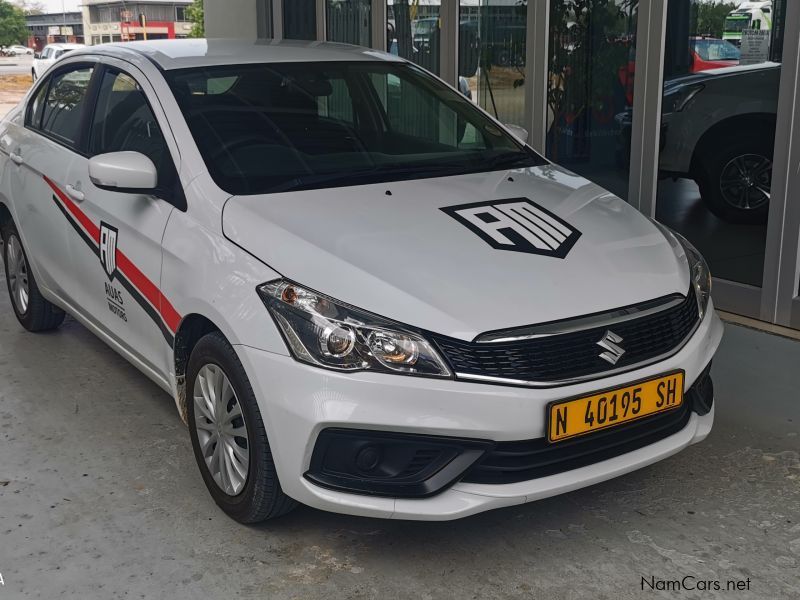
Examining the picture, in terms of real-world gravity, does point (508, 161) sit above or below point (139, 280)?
above

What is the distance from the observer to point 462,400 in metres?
2.68

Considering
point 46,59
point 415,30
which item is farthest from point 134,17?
point 415,30

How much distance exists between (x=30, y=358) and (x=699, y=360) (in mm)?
3374

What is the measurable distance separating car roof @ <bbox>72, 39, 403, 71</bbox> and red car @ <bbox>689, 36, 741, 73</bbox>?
1.94 m

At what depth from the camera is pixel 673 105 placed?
5840mm

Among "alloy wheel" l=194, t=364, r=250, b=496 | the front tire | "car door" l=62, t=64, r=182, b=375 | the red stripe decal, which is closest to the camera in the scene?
the front tire

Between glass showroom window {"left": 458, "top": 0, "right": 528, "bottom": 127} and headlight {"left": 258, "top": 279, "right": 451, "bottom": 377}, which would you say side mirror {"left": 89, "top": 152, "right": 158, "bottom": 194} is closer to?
headlight {"left": 258, "top": 279, "right": 451, "bottom": 377}

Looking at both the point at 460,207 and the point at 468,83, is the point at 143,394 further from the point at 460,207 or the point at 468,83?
the point at 468,83

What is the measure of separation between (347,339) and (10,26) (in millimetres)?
105371

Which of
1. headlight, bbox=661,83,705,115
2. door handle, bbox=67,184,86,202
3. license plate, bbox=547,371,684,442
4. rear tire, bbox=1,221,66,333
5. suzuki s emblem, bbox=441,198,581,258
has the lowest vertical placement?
rear tire, bbox=1,221,66,333

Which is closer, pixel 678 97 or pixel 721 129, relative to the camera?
pixel 721 129

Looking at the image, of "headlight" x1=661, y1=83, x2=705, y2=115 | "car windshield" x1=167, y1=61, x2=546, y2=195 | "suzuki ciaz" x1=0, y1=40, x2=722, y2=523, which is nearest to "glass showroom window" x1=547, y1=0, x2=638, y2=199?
"headlight" x1=661, y1=83, x2=705, y2=115

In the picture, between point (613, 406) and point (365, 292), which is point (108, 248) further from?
point (613, 406)

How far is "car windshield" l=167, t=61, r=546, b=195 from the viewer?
3572 mm
